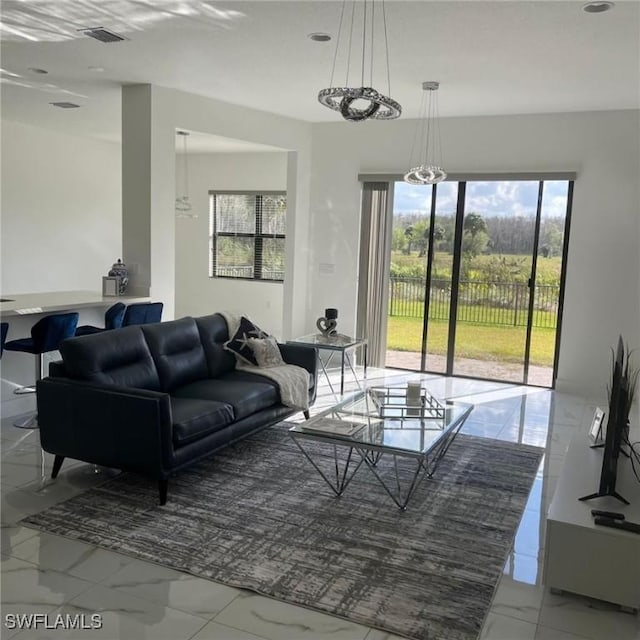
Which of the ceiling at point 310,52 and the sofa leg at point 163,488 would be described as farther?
the ceiling at point 310,52

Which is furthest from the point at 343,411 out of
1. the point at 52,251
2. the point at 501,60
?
the point at 52,251

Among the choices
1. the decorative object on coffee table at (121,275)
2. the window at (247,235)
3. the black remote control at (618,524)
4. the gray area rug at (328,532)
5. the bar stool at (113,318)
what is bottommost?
the gray area rug at (328,532)

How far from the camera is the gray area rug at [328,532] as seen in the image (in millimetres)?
2758

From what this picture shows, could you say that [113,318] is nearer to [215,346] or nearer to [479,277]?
[215,346]

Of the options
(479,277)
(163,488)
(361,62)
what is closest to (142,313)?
(163,488)

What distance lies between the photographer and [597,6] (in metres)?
3.49

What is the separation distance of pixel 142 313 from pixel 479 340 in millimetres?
3759

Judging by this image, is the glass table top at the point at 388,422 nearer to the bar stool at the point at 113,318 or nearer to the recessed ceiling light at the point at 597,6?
the bar stool at the point at 113,318

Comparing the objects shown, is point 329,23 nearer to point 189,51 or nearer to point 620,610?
point 189,51

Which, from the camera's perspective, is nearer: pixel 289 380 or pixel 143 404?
pixel 143 404

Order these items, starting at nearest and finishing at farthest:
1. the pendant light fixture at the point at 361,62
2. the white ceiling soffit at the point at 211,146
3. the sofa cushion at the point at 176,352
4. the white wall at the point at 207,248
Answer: the pendant light fixture at the point at 361,62, the sofa cushion at the point at 176,352, the white ceiling soffit at the point at 211,146, the white wall at the point at 207,248

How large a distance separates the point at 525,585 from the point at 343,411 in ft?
5.17

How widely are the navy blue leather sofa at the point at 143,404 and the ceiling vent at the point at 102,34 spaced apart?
78.6 inches

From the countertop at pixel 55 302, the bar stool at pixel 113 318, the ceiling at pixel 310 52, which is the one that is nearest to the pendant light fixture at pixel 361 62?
the ceiling at pixel 310 52
